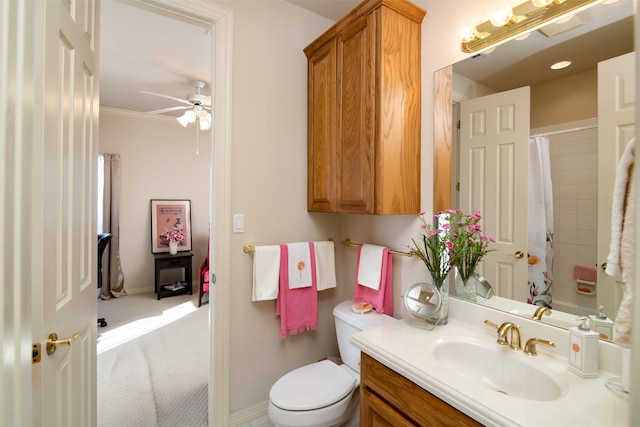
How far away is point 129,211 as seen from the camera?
4172 mm

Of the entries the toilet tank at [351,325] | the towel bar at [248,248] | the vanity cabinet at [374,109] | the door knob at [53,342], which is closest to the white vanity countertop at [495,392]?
the toilet tank at [351,325]

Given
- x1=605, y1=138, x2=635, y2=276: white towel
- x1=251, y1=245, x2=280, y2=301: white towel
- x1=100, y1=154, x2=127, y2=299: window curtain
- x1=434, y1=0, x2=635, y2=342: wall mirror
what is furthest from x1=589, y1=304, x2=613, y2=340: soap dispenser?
x1=100, y1=154, x2=127, y2=299: window curtain

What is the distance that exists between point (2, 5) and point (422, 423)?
146 cm

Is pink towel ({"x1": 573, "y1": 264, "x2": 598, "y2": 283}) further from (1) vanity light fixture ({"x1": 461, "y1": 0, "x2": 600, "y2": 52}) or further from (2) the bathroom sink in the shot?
(1) vanity light fixture ({"x1": 461, "y1": 0, "x2": 600, "y2": 52})

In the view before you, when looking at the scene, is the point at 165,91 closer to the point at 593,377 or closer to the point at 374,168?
the point at 374,168

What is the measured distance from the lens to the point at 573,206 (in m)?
1.07

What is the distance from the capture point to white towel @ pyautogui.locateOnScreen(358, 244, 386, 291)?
66.6 inches

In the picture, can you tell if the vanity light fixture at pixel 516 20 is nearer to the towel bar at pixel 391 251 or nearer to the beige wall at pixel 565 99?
the beige wall at pixel 565 99

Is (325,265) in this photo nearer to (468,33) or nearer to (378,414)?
(378,414)

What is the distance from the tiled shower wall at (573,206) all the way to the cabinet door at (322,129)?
101 centimetres

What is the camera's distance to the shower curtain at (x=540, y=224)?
1.13 meters

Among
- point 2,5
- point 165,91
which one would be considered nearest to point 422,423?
point 2,5

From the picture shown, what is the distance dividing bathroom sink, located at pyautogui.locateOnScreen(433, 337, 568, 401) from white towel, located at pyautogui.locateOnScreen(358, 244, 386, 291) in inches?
21.8

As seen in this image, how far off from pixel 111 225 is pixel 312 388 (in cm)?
386
